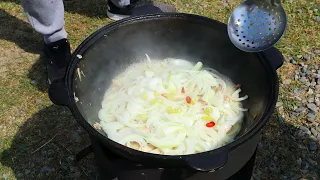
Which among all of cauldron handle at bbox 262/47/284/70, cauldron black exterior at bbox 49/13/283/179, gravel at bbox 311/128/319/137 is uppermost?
cauldron handle at bbox 262/47/284/70

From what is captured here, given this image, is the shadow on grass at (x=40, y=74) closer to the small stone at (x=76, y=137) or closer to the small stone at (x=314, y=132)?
the small stone at (x=76, y=137)

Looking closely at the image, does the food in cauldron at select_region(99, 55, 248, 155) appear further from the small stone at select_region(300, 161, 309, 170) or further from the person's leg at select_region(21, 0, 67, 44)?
the person's leg at select_region(21, 0, 67, 44)

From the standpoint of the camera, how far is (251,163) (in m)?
2.73

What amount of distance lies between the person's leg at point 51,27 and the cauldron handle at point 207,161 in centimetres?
196

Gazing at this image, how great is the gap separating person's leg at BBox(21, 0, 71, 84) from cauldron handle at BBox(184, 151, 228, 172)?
1960 mm

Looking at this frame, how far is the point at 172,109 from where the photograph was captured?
2.48 meters

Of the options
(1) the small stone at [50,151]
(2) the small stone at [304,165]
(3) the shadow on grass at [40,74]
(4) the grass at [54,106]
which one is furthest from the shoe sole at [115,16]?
(2) the small stone at [304,165]

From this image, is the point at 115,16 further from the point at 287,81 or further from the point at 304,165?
the point at 304,165

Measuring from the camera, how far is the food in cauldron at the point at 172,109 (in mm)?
2299

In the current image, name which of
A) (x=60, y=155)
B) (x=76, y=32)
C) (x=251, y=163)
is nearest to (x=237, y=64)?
(x=251, y=163)

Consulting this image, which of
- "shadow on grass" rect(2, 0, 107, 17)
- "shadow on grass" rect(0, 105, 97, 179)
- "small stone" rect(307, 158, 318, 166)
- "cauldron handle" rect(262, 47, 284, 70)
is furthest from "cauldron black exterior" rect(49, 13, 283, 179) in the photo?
"shadow on grass" rect(2, 0, 107, 17)

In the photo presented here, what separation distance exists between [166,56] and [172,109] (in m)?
0.60

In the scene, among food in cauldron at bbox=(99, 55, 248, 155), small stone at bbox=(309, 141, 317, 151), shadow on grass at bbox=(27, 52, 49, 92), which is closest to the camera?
food in cauldron at bbox=(99, 55, 248, 155)

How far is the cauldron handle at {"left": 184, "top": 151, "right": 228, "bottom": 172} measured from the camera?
179cm
